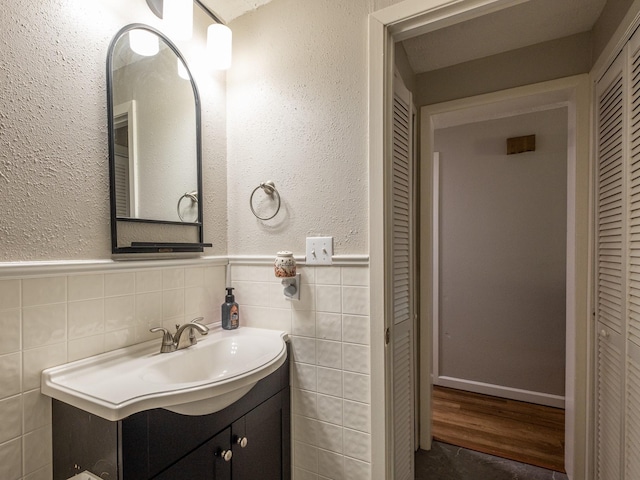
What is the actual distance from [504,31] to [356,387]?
1827 mm

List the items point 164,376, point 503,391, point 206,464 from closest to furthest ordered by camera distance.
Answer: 1. point 206,464
2. point 164,376
3. point 503,391

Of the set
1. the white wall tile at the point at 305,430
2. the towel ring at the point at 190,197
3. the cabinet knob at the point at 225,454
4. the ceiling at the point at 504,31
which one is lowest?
the white wall tile at the point at 305,430

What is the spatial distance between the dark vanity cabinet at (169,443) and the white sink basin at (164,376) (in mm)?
46

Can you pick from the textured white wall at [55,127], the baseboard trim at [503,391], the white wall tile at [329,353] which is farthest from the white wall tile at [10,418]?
the baseboard trim at [503,391]

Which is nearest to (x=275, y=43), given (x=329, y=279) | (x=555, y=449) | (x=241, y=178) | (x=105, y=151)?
(x=241, y=178)

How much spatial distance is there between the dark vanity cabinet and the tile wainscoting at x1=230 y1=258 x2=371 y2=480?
8.3 inches

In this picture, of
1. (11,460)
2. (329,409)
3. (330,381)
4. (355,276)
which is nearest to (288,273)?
(355,276)

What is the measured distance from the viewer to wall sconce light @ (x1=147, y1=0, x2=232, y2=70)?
1179 mm

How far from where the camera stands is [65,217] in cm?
96

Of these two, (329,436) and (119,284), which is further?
(329,436)

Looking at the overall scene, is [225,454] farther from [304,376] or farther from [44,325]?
[44,325]

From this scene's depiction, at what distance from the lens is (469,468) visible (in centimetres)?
179

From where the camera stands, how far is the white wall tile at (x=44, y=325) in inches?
33.7

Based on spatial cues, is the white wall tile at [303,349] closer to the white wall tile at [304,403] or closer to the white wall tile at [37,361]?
the white wall tile at [304,403]
